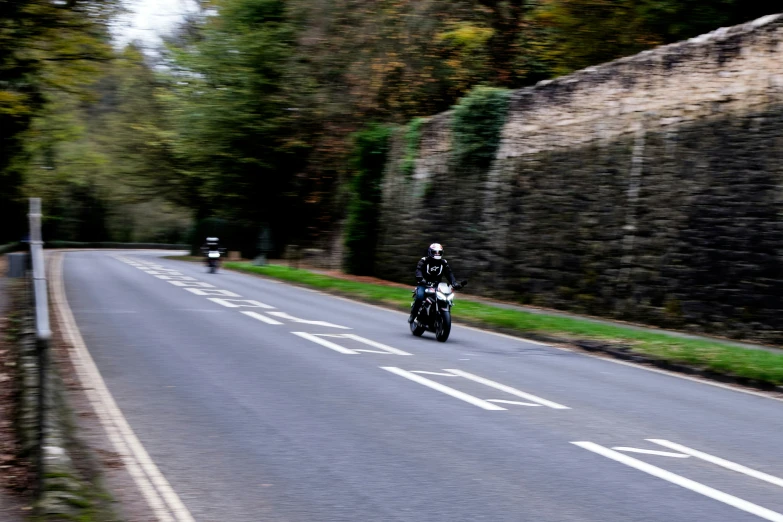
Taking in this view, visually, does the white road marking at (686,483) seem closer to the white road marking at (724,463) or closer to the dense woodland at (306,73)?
the white road marking at (724,463)

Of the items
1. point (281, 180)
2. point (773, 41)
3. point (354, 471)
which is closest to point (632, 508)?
point (354, 471)

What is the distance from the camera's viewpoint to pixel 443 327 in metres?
15.7

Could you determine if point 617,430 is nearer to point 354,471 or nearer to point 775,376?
point 354,471

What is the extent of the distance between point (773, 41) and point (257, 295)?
1372 cm

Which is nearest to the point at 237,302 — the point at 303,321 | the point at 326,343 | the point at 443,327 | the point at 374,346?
the point at 303,321

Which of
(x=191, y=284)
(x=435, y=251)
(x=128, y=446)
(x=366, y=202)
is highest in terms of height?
(x=366, y=202)

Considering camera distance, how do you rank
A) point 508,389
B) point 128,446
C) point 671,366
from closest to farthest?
point 128,446
point 508,389
point 671,366

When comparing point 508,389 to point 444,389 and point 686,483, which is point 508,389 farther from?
point 686,483

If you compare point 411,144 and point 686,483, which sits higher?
point 411,144

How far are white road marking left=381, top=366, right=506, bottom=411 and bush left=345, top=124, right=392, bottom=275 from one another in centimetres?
2246

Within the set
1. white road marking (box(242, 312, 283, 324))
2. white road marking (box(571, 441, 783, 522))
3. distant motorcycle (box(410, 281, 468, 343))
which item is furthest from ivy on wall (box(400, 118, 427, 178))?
white road marking (box(571, 441, 783, 522))

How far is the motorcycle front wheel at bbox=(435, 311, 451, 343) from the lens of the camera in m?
15.6

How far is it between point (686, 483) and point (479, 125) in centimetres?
2196

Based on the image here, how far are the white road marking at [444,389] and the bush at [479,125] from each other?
16414 mm
